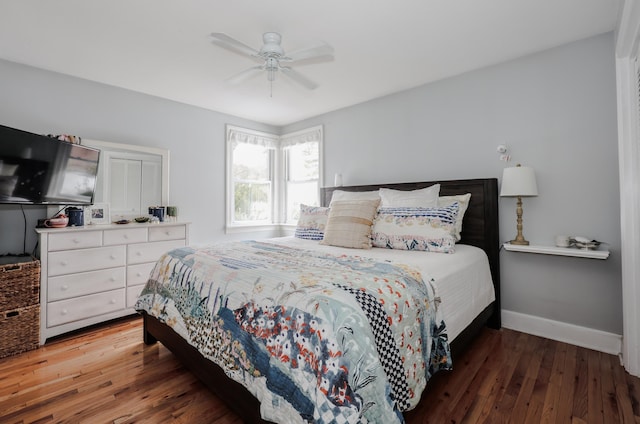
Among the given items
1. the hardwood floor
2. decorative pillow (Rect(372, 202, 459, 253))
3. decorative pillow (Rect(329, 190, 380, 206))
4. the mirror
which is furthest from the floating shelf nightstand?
the mirror

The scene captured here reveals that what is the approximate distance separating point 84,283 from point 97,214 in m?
0.77

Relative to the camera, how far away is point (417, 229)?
244cm

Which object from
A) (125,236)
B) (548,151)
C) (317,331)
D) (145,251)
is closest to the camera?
(317,331)

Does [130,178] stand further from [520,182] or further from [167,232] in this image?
[520,182]

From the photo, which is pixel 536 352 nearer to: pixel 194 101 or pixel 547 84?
pixel 547 84

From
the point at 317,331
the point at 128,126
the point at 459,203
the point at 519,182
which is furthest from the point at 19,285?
the point at 519,182

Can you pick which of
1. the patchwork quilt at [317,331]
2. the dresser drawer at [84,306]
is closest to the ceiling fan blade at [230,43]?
the patchwork quilt at [317,331]

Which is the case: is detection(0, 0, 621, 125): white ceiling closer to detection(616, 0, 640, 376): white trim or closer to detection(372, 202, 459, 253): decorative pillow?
detection(616, 0, 640, 376): white trim

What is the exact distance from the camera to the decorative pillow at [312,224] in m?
3.10

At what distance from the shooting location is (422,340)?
4.78 ft

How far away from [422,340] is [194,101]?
366cm

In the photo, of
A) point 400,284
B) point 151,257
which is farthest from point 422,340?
point 151,257

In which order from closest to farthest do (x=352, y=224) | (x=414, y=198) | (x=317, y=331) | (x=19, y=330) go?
(x=317, y=331) < (x=19, y=330) < (x=352, y=224) < (x=414, y=198)

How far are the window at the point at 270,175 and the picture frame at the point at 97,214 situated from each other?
56.9 inches
